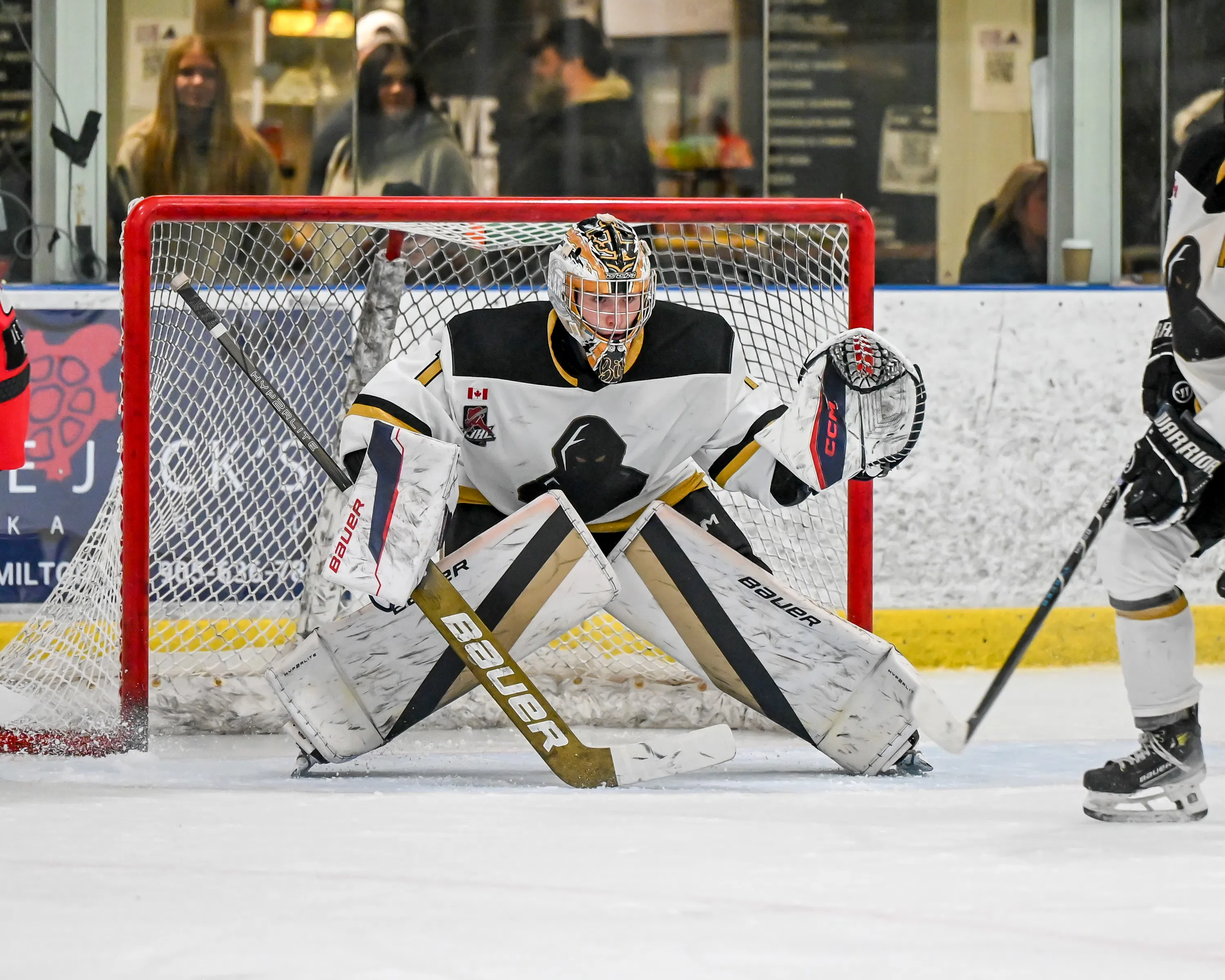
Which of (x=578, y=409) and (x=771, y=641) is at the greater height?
(x=578, y=409)

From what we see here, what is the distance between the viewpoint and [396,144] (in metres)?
4.71

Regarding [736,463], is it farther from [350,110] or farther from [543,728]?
[350,110]

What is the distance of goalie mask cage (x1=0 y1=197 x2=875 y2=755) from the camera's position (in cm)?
295

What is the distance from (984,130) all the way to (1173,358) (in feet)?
8.65

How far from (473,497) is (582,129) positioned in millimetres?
2268

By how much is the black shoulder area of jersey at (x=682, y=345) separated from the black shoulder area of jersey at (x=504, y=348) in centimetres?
14

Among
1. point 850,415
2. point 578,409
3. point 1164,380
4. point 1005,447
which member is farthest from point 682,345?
point 1005,447

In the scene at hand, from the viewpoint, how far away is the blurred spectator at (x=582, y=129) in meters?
4.77

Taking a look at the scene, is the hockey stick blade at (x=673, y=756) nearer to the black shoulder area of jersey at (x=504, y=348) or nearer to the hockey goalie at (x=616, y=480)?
the hockey goalie at (x=616, y=480)

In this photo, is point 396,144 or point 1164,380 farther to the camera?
point 396,144

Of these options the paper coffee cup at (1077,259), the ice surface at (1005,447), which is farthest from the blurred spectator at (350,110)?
the paper coffee cup at (1077,259)

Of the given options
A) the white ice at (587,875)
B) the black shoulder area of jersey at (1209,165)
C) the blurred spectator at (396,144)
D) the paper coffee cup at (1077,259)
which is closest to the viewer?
the white ice at (587,875)

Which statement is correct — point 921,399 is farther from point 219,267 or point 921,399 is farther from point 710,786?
point 219,267

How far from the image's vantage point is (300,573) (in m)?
3.45
